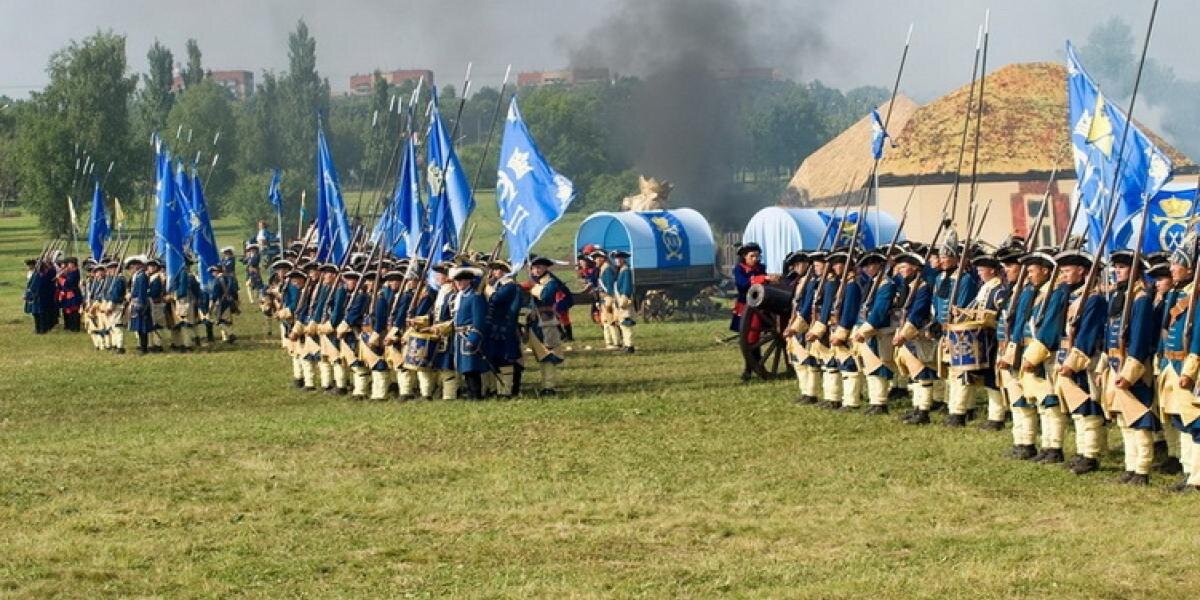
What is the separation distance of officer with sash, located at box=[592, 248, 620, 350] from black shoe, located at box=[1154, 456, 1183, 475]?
16581 mm

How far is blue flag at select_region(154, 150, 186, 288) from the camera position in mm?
33469

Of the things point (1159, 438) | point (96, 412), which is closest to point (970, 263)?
point (1159, 438)

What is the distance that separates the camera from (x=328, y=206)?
32.2m

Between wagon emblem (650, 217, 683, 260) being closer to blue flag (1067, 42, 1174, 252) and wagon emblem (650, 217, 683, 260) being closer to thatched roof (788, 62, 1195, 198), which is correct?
thatched roof (788, 62, 1195, 198)

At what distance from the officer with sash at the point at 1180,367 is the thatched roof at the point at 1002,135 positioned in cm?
3628

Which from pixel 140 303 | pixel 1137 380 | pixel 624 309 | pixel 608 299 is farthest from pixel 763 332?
pixel 140 303

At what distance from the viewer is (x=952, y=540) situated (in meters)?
12.5

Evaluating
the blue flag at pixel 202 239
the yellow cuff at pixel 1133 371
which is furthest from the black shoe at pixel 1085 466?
the blue flag at pixel 202 239

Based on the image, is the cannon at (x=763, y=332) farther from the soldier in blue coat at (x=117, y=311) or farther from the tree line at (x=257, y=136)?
the tree line at (x=257, y=136)

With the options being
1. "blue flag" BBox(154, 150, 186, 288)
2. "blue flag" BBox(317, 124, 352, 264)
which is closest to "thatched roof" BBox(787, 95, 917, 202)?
"blue flag" BBox(317, 124, 352, 264)

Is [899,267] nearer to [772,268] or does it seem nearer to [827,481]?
[827,481]

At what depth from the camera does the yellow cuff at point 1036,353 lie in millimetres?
15523

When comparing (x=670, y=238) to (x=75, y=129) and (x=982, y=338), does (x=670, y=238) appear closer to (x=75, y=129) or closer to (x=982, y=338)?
(x=982, y=338)

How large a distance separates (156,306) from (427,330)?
1287cm
